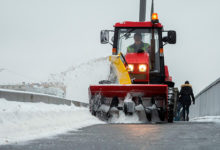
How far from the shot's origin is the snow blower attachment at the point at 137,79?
9094 millimetres

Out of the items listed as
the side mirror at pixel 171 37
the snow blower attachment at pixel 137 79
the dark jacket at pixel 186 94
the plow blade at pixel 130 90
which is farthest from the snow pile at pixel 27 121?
the dark jacket at pixel 186 94

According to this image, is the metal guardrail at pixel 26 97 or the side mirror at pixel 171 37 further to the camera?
the side mirror at pixel 171 37

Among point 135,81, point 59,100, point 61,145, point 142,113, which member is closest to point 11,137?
point 61,145

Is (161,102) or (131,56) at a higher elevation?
(131,56)

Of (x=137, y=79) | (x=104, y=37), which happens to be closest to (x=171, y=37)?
(x=137, y=79)

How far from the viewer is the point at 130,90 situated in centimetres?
908

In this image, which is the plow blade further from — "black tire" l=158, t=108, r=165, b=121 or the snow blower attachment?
"black tire" l=158, t=108, r=165, b=121

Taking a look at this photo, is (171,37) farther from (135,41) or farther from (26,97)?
(26,97)

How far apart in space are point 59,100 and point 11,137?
3275mm

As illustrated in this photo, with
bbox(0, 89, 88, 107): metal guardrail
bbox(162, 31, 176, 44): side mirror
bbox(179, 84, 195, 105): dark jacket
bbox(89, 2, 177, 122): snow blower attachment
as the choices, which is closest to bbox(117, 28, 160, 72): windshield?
bbox(89, 2, 177, 122): snow blower attachment

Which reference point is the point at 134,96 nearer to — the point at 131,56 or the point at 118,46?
the point at 131,56

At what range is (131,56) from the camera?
10.2m

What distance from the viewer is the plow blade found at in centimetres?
892

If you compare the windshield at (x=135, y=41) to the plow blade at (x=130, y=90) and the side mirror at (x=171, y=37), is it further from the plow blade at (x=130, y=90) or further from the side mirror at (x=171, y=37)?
the plow blade at (x=130, y=90)
